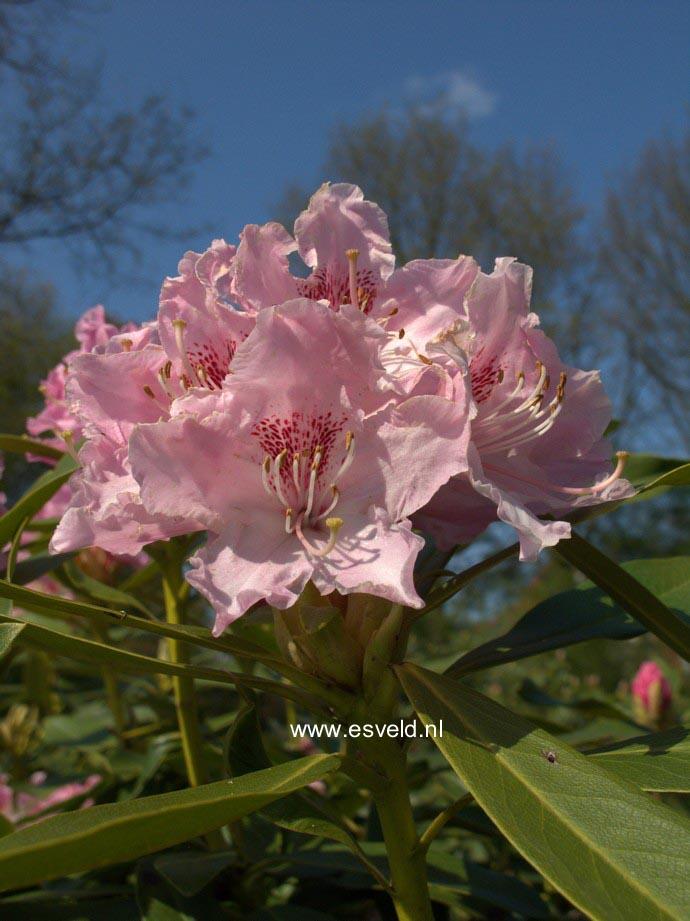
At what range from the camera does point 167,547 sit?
1.11 metres

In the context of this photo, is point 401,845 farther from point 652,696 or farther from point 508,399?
point 652,696

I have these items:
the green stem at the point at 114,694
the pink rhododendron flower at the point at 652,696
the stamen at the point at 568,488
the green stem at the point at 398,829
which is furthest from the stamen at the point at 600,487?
the pink rhododendron flower at the point at 652,696

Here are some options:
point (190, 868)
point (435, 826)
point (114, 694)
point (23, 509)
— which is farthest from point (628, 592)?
point (114, 694)

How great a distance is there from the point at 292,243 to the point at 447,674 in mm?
432

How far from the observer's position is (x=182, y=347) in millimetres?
728

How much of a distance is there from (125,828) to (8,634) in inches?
8.6

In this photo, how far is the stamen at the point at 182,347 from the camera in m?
0.72

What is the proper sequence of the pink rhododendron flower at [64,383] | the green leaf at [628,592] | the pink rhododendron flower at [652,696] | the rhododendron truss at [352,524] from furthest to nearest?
the pink rhododendron flower at [652,696] < the pink rhododendron flower at [64,383] < the green leaf at [628,592] < the rhododendron truss at [352,524]

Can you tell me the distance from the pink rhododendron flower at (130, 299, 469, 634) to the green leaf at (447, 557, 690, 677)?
0.83 ft

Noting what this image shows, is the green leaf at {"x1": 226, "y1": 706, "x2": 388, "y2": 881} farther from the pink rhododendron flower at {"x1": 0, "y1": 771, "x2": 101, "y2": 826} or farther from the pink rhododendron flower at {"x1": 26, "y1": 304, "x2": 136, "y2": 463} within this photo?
the pink rhododendron flower at {"x1": 0, "y1": 771, "x2": 101, "y2": 826}

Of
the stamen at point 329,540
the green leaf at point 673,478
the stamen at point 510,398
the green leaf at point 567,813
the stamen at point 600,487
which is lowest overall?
the green leaf at point 567,813

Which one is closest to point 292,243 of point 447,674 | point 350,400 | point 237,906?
point 350,400

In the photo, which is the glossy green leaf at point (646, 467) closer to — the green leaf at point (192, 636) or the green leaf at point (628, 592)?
the green leaf at point (628, 592)

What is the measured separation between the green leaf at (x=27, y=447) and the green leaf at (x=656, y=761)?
2.45 feet
